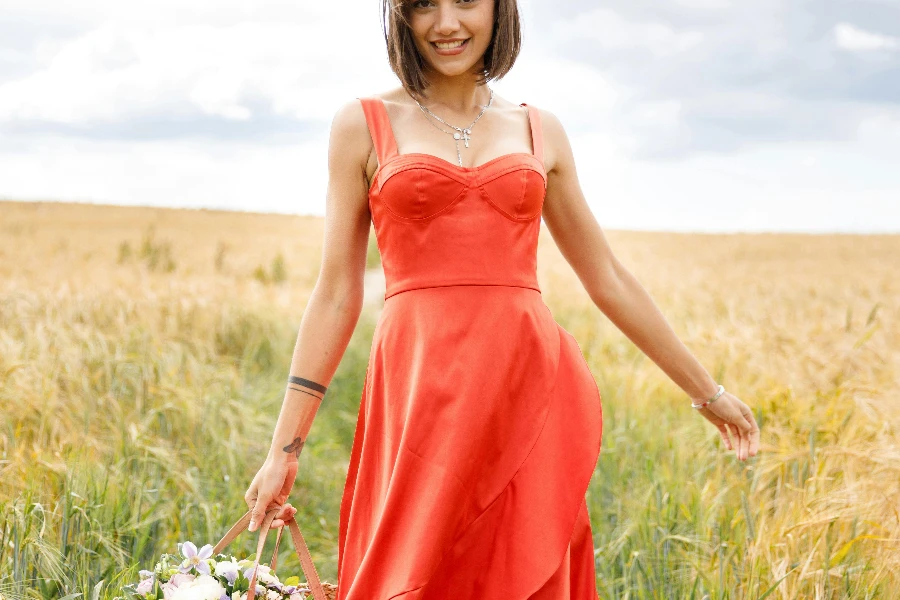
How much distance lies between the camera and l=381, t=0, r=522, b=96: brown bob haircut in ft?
7.36

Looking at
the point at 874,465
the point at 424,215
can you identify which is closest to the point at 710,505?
the point at 874,465

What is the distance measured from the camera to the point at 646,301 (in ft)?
8.07

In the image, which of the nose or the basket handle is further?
the nose

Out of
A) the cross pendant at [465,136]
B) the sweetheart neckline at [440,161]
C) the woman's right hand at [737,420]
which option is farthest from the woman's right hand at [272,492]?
the woman's right hand at [737,420]

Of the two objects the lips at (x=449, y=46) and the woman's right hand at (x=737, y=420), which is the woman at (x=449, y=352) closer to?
the lips at (x=449, y=46)

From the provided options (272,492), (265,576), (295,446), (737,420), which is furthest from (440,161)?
(737,420)

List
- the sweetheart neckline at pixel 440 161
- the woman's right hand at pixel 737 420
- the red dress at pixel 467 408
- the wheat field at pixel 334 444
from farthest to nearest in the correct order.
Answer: the wheat field at pixel 334 444
the woman's right hand at pixel 737 420
the sweetheart neckline at pixel 440 161
the red dress at pixel 467 408

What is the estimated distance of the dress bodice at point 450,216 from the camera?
2.07 metres

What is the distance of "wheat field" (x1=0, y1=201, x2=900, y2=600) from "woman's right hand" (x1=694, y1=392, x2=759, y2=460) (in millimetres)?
342

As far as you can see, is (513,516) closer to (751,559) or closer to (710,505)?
(751,559)

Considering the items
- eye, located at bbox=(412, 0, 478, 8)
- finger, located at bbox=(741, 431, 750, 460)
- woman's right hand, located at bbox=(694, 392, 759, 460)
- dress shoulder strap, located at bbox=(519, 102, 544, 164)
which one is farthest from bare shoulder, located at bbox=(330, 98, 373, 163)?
finger, located at bbox=(741, 431, 750, 460)

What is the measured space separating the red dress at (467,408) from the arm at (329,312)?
59 millimetres

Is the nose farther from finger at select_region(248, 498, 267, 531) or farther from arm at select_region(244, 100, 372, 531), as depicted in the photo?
finger at select_region(248, 498, 267, 531)

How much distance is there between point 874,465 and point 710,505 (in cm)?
75
